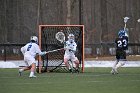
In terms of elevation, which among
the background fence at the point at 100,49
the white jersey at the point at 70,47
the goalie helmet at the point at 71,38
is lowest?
the background fence at the point at 100,49

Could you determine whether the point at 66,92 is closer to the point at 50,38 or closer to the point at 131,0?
the point at 50,38

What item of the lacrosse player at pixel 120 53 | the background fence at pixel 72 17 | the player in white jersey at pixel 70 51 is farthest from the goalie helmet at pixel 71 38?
the background fence at pixel 72 17

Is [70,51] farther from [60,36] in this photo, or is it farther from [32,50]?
[32,50]

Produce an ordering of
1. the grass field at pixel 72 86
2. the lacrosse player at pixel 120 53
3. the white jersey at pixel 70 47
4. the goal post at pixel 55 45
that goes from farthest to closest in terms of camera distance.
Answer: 1. the goal post at pixel 55 45
2. the white jersey at pixel 70 47
3. the lacrosse player at pixel 120 53
4. the grass field at pixel 72 86

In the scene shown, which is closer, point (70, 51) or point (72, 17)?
point (70, 51)

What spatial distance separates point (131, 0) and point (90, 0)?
3075mm

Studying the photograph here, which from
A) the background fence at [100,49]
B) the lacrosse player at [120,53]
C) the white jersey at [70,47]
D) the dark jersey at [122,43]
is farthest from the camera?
the background fence at [100,49]

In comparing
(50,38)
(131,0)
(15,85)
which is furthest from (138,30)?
(15,85)

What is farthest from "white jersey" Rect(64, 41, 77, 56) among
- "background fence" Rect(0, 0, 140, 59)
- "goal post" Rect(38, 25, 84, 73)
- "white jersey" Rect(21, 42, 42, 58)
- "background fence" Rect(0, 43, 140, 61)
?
"background fence" Rect(0, 0, 140, 59)

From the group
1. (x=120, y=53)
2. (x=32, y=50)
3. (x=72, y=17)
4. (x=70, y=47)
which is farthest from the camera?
(x=72, y=17)

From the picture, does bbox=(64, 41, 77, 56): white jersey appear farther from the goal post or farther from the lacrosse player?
the lacrosse player

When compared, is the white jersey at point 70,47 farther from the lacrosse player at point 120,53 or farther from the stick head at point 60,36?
the lacrosse player at point 120,53

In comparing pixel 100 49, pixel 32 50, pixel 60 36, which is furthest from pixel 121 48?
pixel 100 49

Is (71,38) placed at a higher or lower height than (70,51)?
higher
